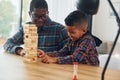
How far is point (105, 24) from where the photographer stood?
4.56 meters

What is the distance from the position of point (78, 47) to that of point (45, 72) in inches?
17.0

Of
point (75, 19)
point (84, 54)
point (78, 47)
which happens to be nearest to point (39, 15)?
point (75, 19)

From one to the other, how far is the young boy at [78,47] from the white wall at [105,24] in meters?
2.64

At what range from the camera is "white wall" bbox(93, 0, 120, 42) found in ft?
14.6

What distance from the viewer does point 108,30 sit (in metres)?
4.50

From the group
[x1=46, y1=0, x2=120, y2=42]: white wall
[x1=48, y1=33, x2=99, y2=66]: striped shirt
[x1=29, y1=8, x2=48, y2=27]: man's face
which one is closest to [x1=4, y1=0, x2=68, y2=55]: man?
[x1=29, y1=8, x2=48, y2=27]: man's face

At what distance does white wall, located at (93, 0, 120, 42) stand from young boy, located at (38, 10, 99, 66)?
2638 mm

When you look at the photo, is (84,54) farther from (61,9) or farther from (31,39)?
(61,9)

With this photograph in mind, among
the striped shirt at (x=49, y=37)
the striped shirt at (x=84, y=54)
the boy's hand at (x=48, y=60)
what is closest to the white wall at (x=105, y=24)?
the striped shirt at (x=49, y=37)

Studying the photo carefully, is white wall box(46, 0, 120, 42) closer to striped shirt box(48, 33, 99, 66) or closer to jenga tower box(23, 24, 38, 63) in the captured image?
striped shirt box(48, 33, 99, 66)

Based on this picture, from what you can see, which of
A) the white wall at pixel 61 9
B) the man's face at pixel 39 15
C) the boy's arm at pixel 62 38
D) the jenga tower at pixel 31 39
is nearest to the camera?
the jenga tower at pixel 31 39

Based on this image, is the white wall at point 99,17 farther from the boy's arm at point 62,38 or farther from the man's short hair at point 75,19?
the man's short hair at point 75,19

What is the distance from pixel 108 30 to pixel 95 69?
10.1ft

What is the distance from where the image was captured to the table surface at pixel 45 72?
1276mm
